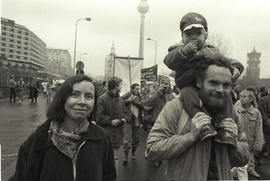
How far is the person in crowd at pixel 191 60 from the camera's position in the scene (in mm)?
1764

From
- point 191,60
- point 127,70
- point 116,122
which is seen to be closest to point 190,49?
point 191,60

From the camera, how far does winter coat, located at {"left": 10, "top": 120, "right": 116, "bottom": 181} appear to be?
2.07m

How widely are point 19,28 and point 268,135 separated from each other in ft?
398

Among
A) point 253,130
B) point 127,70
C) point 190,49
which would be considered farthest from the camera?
point 127,70

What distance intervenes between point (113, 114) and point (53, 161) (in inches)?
145

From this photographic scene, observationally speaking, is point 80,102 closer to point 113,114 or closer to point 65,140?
point 65,140

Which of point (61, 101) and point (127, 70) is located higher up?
point (127, 70)

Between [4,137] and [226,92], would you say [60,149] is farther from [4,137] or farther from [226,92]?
[4,137]

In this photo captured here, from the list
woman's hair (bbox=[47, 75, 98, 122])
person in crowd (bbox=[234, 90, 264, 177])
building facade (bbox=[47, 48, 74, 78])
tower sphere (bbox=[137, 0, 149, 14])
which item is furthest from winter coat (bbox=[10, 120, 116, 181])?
building facade (bbox=[47, 48, 74, 78])

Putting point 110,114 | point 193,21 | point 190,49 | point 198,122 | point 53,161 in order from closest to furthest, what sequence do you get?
point 198,122, point 190,49, point 193,21, point 53,161, point 110,114

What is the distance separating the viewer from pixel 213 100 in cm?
170

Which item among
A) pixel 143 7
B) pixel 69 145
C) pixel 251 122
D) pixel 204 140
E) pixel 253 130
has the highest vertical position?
pixel 143 7

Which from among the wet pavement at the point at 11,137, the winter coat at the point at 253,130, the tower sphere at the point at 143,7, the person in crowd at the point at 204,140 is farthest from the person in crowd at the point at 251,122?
the tower sphere at the point at 143,7

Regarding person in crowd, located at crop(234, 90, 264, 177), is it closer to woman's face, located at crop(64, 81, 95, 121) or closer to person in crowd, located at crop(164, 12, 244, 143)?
person in crowd, located at crop(164, 12, 244, 143)
